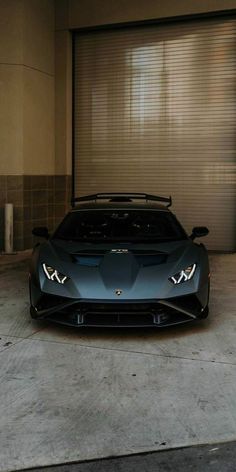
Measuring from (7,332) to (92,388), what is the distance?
5.37 feet

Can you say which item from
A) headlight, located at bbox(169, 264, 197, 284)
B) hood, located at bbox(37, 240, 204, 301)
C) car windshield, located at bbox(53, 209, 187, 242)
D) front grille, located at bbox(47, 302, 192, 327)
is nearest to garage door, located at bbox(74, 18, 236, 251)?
car windshield, located at bbox(53, 209, 187, 242)

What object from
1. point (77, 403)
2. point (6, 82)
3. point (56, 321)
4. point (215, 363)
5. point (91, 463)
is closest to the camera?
point (91, 463)

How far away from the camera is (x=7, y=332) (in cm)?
541

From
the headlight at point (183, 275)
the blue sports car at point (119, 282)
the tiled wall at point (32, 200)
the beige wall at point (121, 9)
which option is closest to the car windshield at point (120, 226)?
the blue sports car at point (119, 282)

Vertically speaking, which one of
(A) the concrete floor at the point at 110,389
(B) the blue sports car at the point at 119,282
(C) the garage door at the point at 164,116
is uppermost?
(C) the garage door at the point at 164,116

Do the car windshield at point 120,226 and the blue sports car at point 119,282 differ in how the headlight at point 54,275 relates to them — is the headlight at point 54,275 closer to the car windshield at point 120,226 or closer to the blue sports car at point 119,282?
the blue sports car at point 119,282

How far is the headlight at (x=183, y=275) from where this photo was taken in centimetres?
507

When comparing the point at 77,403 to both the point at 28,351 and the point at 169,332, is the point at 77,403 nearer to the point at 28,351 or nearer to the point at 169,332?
the point at 28,351

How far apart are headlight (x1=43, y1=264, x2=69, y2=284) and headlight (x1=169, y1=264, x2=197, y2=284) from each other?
3.29 ft

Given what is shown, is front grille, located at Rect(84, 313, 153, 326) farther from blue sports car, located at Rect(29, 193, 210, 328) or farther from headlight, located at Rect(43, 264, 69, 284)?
headlight, located at Rect(43, 264, 69, 284)

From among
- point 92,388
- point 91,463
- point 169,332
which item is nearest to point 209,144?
point 169,332

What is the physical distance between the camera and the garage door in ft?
35.5

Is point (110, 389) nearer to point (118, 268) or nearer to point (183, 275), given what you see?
point (118, 268)

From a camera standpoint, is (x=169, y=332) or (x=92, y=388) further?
(x=169, y=332)
